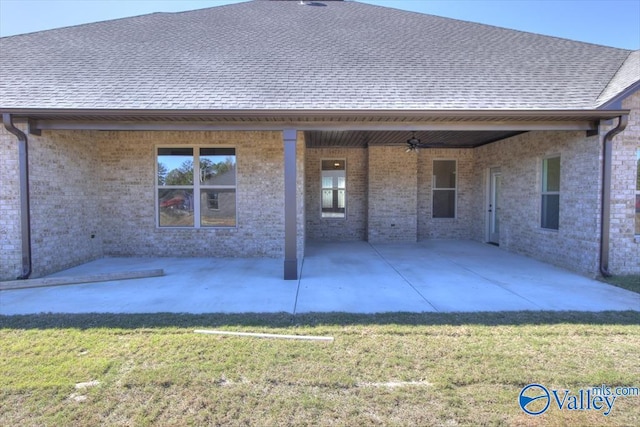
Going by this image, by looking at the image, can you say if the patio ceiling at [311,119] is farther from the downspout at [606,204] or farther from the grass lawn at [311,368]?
the grass lawn at [311,368]

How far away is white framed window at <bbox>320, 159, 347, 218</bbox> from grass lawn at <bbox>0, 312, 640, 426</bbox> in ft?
24.0

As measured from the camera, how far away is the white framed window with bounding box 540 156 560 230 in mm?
7582

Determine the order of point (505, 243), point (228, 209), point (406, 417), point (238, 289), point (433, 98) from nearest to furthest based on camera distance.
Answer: point (406, 417) < point (238, 289) < point (433, 98) < point (228, 209) < point (505, 243)

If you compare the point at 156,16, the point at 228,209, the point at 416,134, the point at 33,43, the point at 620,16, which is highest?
the point at 620,16

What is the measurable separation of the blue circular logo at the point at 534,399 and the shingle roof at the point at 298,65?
4830mm

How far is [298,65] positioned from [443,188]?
6.45 meters

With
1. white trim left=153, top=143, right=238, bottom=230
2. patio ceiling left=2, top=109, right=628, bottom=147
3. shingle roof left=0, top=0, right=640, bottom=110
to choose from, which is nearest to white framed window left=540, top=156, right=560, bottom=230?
patio ceiling left=2, top=109, right=628, bottom=147

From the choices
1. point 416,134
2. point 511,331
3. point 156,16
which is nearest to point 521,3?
point 416,134

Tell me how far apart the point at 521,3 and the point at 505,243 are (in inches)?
381

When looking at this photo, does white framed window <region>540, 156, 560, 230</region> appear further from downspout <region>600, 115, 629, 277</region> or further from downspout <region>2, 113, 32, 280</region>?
downspout <region>2, 113, 32, 280</region>

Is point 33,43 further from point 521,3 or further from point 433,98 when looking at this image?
point 521,3

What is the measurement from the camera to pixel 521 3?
12891mm

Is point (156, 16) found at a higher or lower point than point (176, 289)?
higher

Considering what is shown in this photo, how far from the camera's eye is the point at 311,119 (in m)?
6.36
